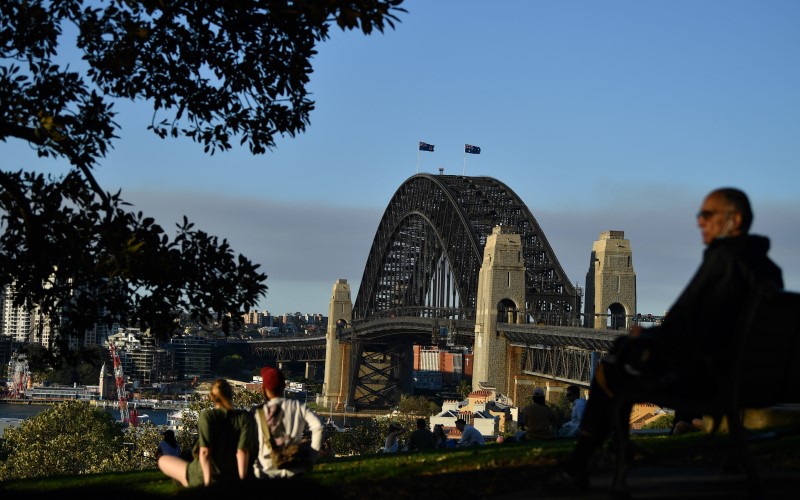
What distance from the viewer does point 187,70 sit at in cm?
1694

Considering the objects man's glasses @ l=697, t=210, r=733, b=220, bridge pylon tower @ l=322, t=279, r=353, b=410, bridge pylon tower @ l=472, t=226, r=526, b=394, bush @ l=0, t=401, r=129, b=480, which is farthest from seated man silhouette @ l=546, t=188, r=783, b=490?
bridge pylon tower @ l=322, t=279, r=353, b=410

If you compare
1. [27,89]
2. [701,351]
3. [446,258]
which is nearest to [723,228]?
[701,351]

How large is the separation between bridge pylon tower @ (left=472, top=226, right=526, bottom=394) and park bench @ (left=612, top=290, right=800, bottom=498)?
8421 cm

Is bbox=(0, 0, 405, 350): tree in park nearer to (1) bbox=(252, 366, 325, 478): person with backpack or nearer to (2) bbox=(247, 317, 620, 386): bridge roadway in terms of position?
(1) bbox=(252, 366, 325, 478): person with backpack

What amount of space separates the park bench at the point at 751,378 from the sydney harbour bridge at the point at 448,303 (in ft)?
205

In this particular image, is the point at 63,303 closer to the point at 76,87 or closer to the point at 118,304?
the point at 118,304

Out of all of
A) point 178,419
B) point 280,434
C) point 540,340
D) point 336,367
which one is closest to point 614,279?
point 540,340

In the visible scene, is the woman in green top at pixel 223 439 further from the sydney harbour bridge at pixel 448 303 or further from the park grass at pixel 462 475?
the sydney harbour bridge at pixel 448 303

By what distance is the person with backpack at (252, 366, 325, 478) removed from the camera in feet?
39.6

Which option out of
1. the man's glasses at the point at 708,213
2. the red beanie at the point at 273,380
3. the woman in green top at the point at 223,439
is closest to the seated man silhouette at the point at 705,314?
the man's glasses at the point at 708,213

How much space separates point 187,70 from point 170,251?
2.39 m

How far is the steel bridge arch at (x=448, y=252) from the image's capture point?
103 m

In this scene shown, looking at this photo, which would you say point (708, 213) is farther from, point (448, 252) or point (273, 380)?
point (448, 252)

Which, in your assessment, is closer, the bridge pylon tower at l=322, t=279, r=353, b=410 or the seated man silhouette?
the seated man silhouette
